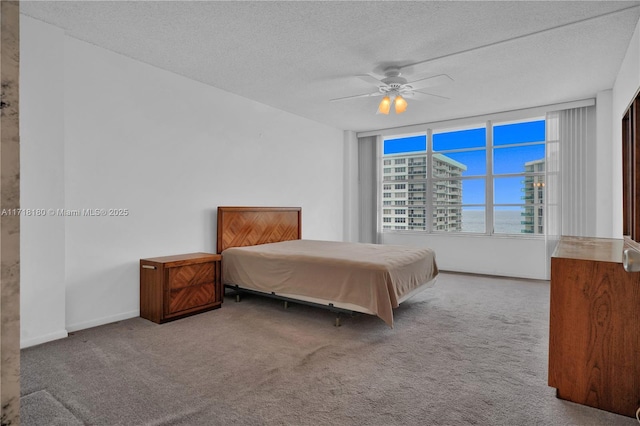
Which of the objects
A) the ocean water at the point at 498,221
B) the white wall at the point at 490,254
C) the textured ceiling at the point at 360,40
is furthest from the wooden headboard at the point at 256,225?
the ocean water at the point at 498,221

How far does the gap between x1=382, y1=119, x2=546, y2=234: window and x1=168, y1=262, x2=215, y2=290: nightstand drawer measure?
4397mm

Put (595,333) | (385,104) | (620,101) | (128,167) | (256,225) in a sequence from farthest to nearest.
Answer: (256,225) < (385,104) < (620,101) < (128,167) < (595,333)

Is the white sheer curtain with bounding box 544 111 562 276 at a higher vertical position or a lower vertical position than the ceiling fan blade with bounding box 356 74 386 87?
lower

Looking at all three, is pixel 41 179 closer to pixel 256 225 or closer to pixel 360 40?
pixel 256 225

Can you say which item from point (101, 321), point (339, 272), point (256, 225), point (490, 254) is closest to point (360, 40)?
point (339, 272)

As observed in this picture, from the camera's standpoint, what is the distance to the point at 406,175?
718 cm

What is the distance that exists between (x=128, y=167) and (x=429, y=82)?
365 cm

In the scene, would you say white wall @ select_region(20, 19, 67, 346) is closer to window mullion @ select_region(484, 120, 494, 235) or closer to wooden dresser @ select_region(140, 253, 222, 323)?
wooden dresser @ select_region(140, 253, 222, 323)

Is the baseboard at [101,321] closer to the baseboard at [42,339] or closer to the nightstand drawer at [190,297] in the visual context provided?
the baseboard at [42,339]

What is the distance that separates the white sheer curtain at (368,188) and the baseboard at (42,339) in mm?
5417

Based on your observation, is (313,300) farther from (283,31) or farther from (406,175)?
(406,175)

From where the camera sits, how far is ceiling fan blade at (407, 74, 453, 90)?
13.6 feet

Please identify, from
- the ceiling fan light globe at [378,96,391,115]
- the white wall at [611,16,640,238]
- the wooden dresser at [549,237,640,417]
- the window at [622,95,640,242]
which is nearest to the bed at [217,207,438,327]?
the wooden dresser at [549,237,640,417]

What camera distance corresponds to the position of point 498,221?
616cm
